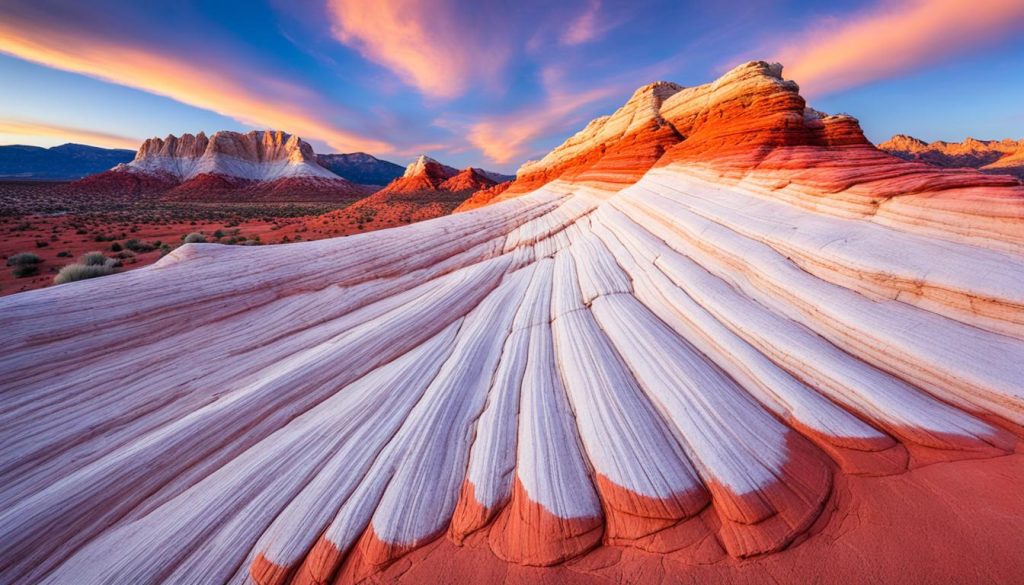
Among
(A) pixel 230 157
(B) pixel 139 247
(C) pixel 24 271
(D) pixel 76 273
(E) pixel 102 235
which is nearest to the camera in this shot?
(D) pixel 76 273

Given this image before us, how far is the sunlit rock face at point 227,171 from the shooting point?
3499 inches

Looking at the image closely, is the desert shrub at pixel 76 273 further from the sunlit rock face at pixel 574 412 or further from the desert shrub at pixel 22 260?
the sunlit rock face at pixel 574 412

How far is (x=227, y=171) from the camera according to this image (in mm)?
103000

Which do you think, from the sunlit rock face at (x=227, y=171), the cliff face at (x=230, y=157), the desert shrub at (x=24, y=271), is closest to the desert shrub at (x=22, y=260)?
the desert shrub at (x=24, y=271)

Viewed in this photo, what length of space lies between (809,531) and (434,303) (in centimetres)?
530

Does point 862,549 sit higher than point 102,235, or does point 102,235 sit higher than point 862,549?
point 862,549

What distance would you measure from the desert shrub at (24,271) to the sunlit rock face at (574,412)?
13531 mm

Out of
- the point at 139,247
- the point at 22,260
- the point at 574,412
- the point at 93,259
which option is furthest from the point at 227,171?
the point at 574,412

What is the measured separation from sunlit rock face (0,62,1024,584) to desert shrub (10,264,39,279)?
44.4 ft

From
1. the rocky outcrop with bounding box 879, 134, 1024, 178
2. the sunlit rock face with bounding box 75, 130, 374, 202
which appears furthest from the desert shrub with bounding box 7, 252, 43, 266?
the rocky outcrop with bounding box 879, 134, 1024, 178

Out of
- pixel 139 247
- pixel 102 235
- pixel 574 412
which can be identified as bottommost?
pixel 139 247

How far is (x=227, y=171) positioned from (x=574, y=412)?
135 m

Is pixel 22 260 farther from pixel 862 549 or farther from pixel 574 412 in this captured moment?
pixel 862 549

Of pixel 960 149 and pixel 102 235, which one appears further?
pixel 960 149
